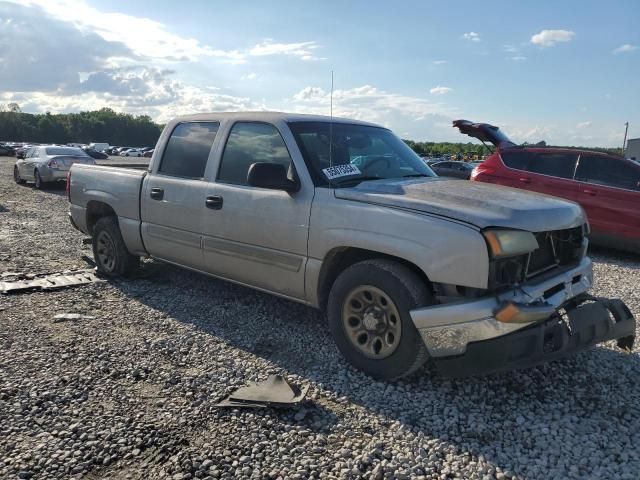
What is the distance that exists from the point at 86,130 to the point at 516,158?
11327cm

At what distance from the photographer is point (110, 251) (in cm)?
593

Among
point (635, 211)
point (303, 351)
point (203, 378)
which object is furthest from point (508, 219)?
point (635, 211)

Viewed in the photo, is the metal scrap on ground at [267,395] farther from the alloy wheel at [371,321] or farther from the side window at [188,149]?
the side window at [188,149]

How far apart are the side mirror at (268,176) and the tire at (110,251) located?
265 cm

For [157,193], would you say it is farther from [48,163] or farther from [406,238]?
[48,163]

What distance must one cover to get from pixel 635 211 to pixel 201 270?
646 centimetres

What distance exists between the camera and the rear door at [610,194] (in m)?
7.70

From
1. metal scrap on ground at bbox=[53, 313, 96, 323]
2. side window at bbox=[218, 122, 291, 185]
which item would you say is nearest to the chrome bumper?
side window at bbox=[218, 122, 291, 185]

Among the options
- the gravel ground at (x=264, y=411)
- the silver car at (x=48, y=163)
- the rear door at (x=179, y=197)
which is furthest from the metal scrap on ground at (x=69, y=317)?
the silver car at (x=48, y=163)

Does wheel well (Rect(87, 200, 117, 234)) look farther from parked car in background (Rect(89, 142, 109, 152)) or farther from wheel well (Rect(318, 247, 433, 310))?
parked car in background (Rect(89, 142, 109, 152))

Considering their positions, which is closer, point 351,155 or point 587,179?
point 351,155

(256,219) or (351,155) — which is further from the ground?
(351,155)

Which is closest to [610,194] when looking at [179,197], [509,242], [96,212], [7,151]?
[509,242]

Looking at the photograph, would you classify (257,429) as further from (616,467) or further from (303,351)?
(616,467)
